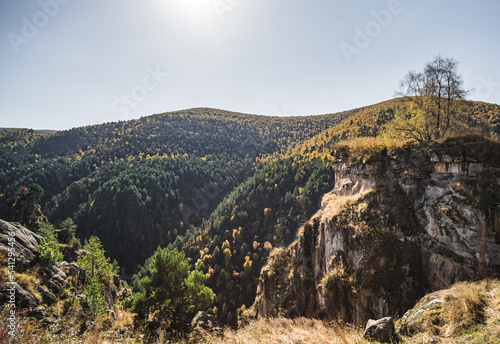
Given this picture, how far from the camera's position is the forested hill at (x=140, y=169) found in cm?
10955

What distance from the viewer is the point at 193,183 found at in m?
135

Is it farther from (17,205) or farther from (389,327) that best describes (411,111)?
(17,205)

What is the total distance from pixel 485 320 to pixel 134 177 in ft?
438

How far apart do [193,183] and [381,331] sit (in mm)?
133908

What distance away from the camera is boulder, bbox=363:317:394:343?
6.59 metres

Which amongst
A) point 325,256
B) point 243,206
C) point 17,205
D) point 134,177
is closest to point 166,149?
point 134,177

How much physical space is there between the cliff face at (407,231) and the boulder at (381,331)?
5400mm

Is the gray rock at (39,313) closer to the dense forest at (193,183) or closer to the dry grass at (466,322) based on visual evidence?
the dry grass at (466,322)

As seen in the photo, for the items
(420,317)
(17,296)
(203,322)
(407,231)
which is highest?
Answer: (407,231)

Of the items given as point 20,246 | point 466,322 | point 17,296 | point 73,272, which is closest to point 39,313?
point 17,296

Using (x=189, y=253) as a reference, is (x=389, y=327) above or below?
above

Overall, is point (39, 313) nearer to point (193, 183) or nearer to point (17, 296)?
point (17, 296)

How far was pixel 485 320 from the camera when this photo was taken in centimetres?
568

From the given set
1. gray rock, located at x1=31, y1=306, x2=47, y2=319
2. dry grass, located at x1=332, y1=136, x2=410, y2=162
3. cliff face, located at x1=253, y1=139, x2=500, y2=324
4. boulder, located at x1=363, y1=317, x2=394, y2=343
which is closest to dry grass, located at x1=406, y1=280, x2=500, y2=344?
boulder, located at x1=363, y1=317, x2=394, y2=343
